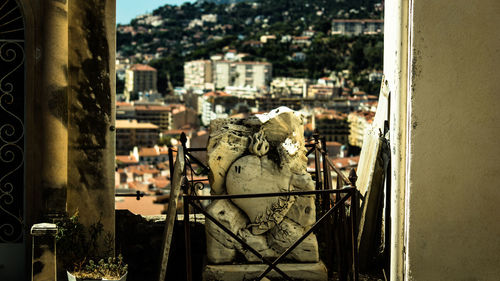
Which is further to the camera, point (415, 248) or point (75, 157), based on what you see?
point (75, 157)

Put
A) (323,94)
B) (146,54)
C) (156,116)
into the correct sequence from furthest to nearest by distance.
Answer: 1. (146,54)
2. (323,94)
3. (156,116)

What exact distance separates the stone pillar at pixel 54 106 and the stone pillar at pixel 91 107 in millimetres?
69

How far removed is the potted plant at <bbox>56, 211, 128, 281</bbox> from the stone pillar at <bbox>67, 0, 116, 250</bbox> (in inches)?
3.2

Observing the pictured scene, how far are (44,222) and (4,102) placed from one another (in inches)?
34.7

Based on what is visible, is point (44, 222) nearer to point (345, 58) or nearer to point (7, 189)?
point (7, 189)

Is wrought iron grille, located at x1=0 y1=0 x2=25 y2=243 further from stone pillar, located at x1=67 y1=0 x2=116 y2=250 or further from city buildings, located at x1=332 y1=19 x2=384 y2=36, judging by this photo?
city buildings, located at x1=332 y1=19 x2=384 y2=36

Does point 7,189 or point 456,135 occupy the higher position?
point 456,135

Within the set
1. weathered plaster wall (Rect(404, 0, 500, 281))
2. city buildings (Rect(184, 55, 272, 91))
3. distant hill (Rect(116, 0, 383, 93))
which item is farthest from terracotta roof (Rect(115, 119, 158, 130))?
weathered plaster wall (Rect(404, 0, 500, 281))

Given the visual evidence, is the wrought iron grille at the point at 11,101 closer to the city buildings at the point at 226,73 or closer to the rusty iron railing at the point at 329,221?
the rusty iron railing at the point at 329,221

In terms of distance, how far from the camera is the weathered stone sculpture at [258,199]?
15.1 feet

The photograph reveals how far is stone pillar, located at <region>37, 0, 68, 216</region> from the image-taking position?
4.62 meters

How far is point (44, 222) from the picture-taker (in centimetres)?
467

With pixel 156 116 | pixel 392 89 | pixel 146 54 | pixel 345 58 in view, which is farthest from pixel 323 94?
pixel 392 89

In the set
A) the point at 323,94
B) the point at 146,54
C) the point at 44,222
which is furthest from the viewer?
the point at 146,54
